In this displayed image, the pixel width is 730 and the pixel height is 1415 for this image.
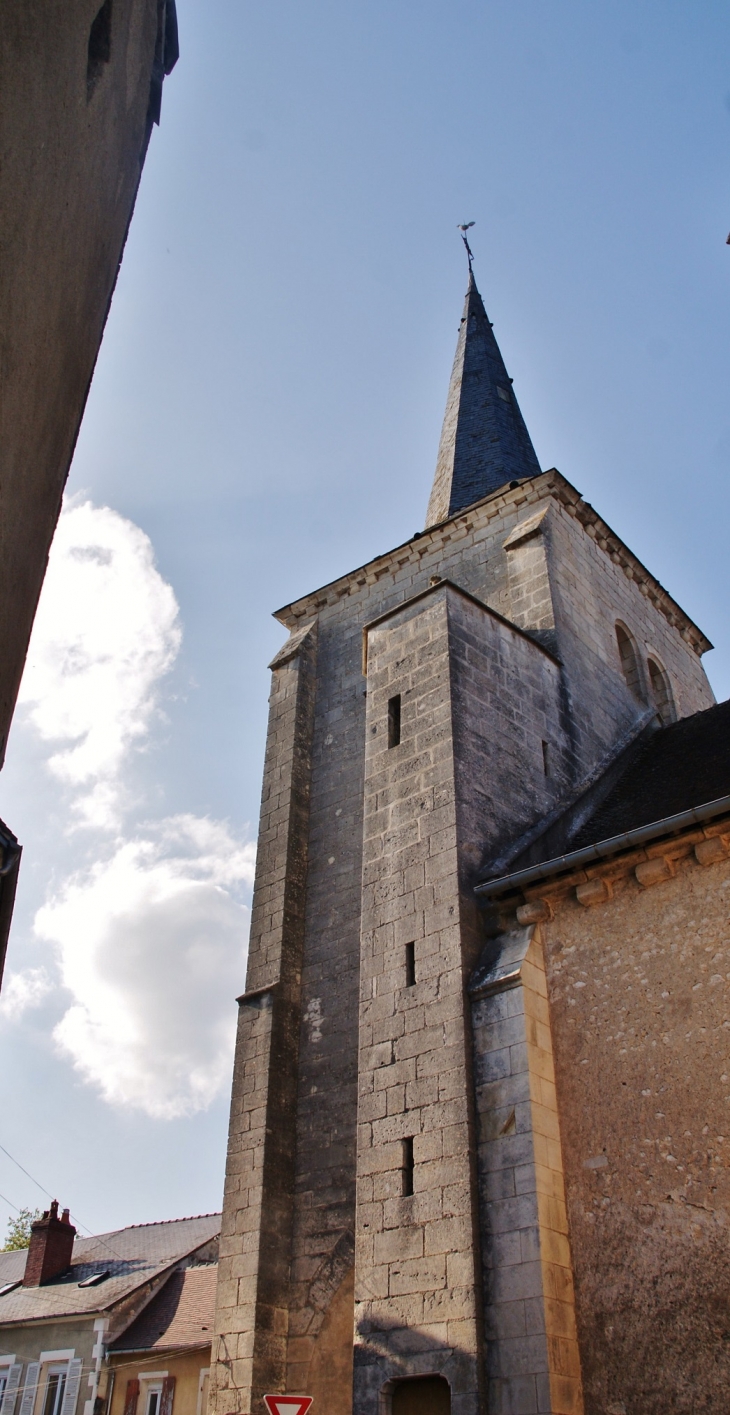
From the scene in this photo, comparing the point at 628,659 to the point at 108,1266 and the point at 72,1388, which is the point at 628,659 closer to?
the point at 72,1388

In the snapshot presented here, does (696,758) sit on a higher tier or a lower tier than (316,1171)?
higher

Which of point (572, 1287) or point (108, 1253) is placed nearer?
point (572, 1287)

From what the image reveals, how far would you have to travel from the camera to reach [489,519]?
41.2 feet

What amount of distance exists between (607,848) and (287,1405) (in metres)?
3.81

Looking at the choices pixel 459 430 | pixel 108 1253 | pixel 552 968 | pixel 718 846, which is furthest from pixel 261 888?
pixel 108 1253

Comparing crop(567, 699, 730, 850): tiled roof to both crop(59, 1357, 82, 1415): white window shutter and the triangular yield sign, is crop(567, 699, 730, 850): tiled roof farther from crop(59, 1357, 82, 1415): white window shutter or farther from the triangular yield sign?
crop(59, 1357, 82, 1415): white window shutter

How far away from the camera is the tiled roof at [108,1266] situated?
1661 centimetres

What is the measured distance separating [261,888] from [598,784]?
12.4ft

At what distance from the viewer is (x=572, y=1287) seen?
6.13 meters

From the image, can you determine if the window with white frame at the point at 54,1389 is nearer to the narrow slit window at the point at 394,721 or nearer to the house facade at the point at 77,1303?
the house facade at the point at 77,1303

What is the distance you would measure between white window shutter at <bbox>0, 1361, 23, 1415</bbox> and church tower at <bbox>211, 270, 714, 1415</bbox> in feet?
33.4

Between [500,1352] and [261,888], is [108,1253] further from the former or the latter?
[500,1352]

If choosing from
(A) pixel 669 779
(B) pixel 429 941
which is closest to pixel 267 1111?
(B) pixel 429 941

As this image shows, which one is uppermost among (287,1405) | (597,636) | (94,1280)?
(597,636)
